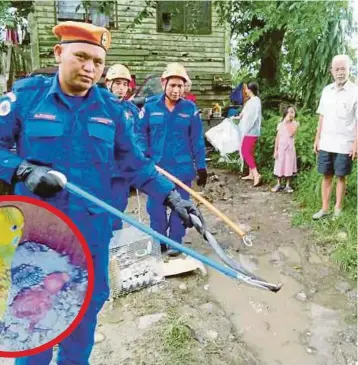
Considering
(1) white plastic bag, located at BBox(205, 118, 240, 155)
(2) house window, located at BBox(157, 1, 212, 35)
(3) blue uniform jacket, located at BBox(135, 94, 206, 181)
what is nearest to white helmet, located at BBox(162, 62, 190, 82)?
(3) blue uniform jacket, located at BBox(135, 94, 206, 181)

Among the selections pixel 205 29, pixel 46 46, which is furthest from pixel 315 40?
pixel 46 46

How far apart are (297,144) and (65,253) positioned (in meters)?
3.77

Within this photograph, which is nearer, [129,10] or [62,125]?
[62,125]

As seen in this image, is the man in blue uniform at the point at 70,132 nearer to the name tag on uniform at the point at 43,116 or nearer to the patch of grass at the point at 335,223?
the name tag on uniform at the point at 43,116

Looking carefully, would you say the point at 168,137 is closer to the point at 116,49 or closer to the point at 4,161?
the point at 4,161

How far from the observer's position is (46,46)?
3.78m

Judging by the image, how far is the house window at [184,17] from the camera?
4.11 m

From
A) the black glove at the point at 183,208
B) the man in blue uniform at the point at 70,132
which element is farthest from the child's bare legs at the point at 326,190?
the man in blue uniform at the point at 70,132

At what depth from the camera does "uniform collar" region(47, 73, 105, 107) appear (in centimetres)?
133

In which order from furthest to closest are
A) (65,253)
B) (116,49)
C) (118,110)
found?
(116,49) → (118,110) → (65,253)

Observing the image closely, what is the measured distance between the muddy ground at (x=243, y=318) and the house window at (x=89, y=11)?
1766 mm

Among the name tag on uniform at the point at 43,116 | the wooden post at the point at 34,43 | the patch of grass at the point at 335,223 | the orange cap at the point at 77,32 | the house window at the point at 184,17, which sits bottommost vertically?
the patch of grass at the point at 335,223

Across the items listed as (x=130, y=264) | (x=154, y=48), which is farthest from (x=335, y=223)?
(x=154, y=48)

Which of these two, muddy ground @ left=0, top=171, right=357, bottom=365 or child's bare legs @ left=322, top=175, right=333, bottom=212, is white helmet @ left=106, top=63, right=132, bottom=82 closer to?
muddy ground @ left=0, top=171, right=357, bottom=365
